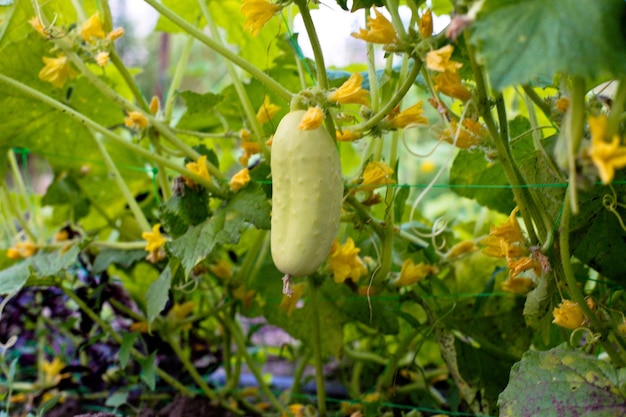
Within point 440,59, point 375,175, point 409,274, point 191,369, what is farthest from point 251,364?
point 440,59

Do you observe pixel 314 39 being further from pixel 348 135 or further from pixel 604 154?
pixel 604 154

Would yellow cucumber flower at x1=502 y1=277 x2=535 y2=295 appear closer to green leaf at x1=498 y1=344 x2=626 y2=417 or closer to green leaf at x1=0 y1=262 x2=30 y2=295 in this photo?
green leaf at x1=498 y1=344 x2=626 y2=417

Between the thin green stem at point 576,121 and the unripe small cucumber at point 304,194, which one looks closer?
the thin green stem at point 576,121

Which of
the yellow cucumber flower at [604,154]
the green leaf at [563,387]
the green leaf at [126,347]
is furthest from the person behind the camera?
the green leaf at [126,347]

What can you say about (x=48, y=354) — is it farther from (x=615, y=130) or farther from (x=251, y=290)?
(x=615, y=130)

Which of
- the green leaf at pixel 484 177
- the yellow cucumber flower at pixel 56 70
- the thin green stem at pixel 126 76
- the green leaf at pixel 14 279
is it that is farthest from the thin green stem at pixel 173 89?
the green leaf at pixel 484 177

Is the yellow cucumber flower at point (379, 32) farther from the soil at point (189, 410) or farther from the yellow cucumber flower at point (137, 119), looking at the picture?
the soil at point (189, 410)

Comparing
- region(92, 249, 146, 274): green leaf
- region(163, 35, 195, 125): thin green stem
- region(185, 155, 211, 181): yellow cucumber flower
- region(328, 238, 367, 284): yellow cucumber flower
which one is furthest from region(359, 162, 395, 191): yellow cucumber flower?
region(92, 249, 146, 274): green leaf
